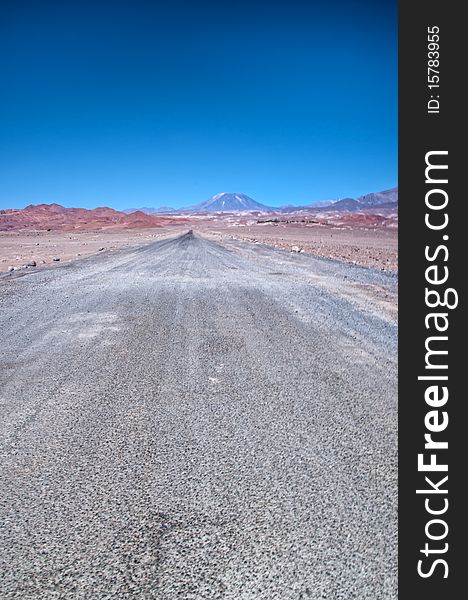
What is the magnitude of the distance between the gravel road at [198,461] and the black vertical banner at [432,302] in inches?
33.4

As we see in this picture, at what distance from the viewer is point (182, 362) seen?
A: 4.80 metres

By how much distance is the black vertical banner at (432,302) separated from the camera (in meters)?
1.12

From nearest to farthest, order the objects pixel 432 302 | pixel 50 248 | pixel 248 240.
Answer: pixel 432 302 → pixel 50 248 → pixel 248 240

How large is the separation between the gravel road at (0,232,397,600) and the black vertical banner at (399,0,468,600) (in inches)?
33.4

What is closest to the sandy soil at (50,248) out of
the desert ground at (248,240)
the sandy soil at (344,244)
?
the desert ground at (248,240)

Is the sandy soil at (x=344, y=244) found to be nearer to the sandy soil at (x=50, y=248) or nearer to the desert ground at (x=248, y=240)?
the desert ground at (x=248, y=240)

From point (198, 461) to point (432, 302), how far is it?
2.04 metres

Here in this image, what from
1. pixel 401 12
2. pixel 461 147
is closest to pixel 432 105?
pixel 461 147

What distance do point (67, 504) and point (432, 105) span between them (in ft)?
8.35

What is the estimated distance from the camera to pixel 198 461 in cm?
277

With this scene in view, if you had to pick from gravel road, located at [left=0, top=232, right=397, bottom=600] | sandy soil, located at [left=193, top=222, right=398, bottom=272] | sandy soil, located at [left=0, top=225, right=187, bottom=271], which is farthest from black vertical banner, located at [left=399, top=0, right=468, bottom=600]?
sandy soil, located at [left=0, top=225, right=187, bottom=271]

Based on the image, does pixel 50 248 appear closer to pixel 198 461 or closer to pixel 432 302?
pixel 198 461

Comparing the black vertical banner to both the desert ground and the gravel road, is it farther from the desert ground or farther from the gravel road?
the desert ground

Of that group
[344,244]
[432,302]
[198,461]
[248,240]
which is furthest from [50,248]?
[432,302]
